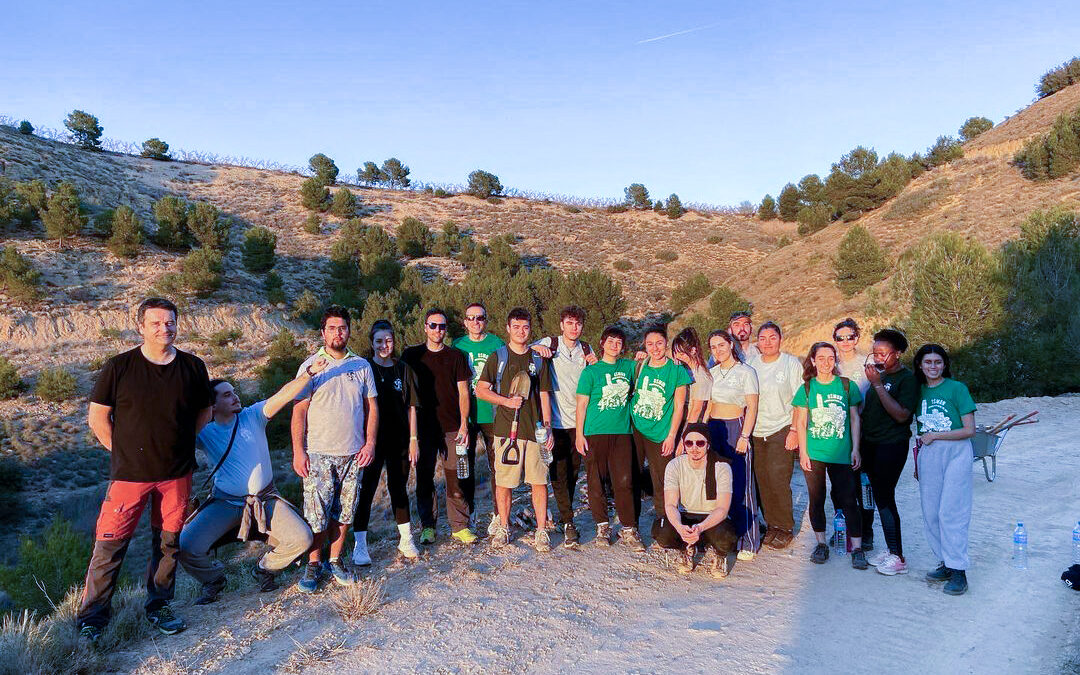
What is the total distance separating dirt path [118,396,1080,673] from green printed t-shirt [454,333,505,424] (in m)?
1.19

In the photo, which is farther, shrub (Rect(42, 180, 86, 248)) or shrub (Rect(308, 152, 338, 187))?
shrub (Rect(308, 152, 338, 187))

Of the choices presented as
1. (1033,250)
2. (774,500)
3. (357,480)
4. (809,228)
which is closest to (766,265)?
(809,228)

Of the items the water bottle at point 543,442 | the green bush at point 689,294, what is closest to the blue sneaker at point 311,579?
the water bottle at point 543,442

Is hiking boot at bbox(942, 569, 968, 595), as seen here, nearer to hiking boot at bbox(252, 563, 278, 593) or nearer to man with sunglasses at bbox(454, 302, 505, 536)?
man with sunglasses at bbox(454, 302, 505, 536)

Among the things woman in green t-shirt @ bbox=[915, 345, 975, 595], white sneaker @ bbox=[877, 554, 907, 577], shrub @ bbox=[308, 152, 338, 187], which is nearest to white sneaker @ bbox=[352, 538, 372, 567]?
white sneaker @ bbox=[877, 554, 907, 577]

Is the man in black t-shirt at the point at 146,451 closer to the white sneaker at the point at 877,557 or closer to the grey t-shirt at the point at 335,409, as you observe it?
the grey t-shirt at the point at 335,409

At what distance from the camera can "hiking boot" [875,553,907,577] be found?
473 centimetres

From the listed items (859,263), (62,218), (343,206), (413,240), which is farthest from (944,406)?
(343,206)

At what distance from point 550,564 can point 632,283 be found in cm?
2903

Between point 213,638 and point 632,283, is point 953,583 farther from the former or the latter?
point 632,283

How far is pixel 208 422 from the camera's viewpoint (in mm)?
4230

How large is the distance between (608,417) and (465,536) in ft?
5.51

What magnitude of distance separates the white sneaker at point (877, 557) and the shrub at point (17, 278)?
2346cm

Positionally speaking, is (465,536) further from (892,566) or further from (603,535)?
(892,566)
